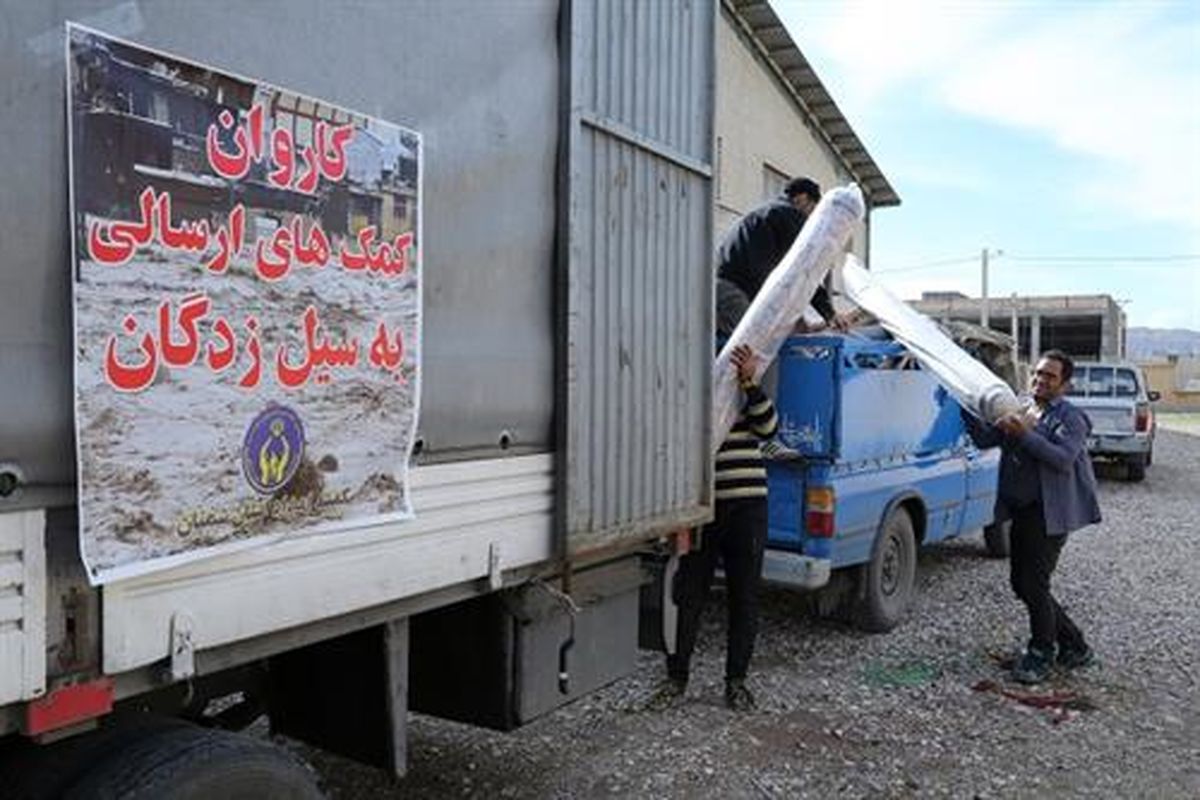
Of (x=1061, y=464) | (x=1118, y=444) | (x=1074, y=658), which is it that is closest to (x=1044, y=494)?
(x=1061, y=464)

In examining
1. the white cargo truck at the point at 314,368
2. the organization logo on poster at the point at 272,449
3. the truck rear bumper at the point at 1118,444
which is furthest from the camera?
the truck rear bumper at the point at 1118,444

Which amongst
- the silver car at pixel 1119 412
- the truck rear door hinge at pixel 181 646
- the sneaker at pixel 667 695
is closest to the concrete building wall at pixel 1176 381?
the silver car at pixel 1119 412

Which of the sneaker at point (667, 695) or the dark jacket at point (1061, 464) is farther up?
the dark jacket at point (1061, 464)

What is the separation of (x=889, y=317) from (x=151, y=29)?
18.0 ft

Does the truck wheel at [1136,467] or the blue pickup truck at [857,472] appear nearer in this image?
the blue pickup truck at [857,472]

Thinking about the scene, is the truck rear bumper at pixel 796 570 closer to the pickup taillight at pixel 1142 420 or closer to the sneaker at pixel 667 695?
the sneaker at pixel 667 695

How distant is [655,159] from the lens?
3.94m

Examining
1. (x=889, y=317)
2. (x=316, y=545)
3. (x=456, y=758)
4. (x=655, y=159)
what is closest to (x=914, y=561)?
(x=889, y=317)

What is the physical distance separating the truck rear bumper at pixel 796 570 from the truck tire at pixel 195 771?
404 cm

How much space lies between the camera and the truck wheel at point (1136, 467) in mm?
17141

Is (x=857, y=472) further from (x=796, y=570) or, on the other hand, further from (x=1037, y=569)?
(x=1037, y=569)

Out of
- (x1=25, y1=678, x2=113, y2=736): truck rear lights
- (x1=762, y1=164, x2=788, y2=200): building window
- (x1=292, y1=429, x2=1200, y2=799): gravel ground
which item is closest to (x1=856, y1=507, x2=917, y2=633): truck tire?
(x1=292, y1=429, x2=1200, y2=799): gravel ground

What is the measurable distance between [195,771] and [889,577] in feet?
18.5

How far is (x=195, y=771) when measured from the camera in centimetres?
233
